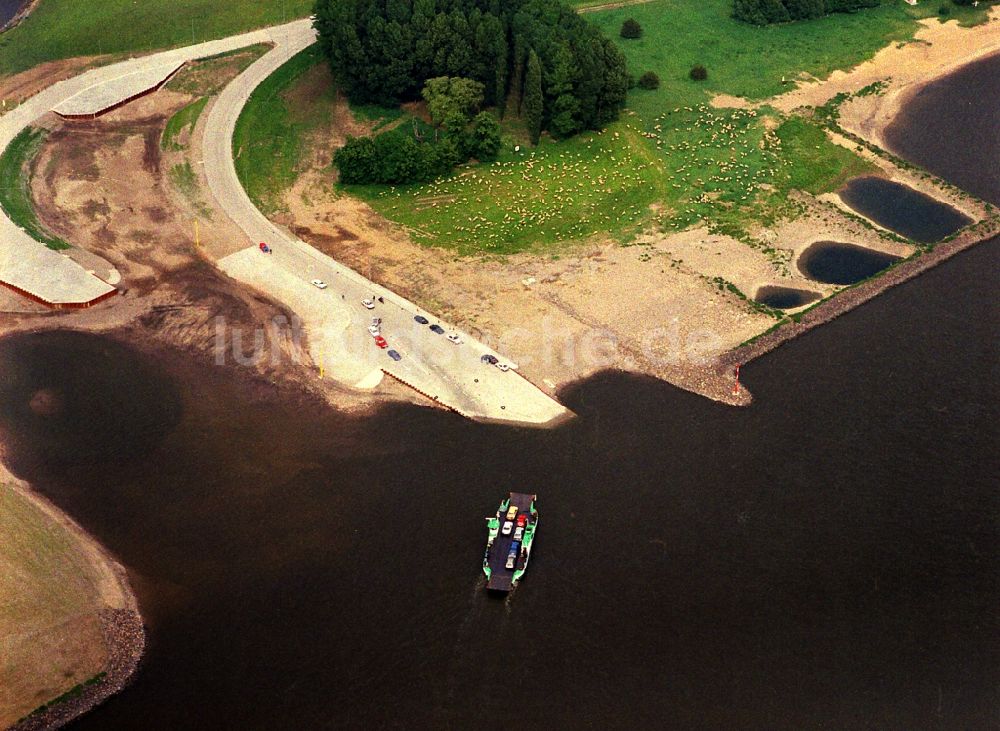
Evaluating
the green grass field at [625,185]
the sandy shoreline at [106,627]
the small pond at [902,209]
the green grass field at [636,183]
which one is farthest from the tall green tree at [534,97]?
the sandy shoreline at [106,627]

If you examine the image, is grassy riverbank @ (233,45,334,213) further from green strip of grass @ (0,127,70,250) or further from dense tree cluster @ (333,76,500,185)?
green strip of grass @ (0,127,70,250)

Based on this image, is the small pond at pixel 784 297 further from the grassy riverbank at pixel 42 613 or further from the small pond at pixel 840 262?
the grassy riverbank at pixel 42 613

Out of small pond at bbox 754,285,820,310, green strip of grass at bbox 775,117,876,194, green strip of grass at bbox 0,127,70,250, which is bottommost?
small pond at bbox 754,285,820,310

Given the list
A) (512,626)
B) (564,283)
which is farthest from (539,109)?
(512,626)

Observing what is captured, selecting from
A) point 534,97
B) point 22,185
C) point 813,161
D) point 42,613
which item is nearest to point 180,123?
point 22,185

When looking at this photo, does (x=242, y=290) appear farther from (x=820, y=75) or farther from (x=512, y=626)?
(x=820, y=75)

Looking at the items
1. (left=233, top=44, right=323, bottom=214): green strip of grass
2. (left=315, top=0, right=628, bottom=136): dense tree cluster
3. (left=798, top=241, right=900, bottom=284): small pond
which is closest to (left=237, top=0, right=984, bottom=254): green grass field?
(left=233, top=44, right=323, bottom=214): green strip of grass

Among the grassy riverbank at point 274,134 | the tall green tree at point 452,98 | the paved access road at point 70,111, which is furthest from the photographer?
the tall green tree at point 452,98
